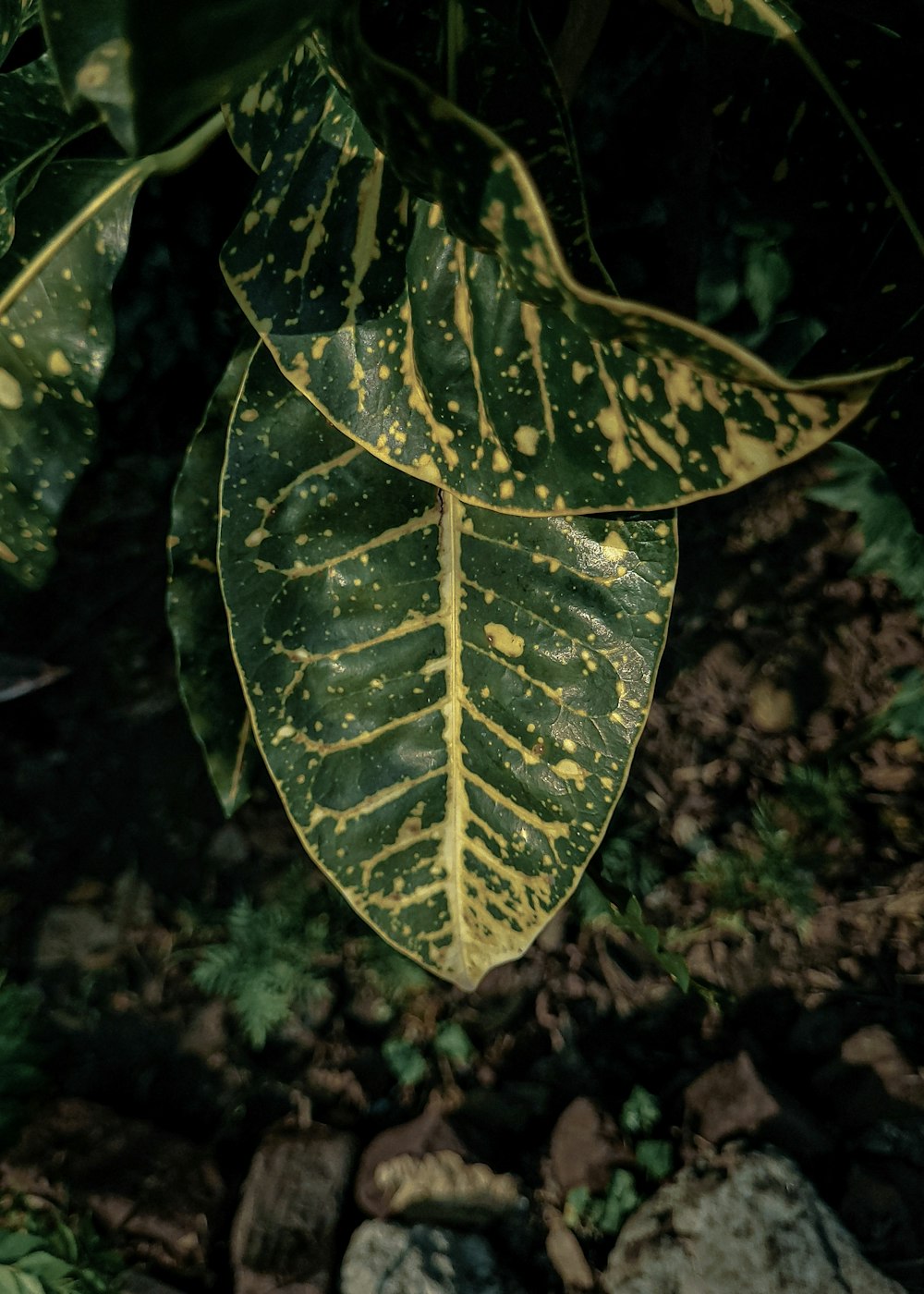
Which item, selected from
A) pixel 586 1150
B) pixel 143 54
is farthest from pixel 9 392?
pixel 586 1150

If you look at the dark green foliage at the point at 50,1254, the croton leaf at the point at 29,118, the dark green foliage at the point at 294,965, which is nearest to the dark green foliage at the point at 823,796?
the dark green foliage at the point at 294,965

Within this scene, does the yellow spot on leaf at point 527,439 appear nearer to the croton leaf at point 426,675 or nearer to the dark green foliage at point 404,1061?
the croton leaf at point 426,675

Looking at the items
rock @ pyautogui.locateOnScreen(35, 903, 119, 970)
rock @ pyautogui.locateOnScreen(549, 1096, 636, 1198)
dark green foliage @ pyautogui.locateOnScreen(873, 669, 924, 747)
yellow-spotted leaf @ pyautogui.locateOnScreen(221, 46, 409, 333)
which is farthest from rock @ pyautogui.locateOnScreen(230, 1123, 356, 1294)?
yellow-spotted leaf @ pyautogui.locateOnScreen(221, 46, 409, 333)

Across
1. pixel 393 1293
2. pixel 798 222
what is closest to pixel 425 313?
pixel 798 222

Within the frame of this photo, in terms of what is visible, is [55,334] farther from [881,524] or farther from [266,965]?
[881,524]

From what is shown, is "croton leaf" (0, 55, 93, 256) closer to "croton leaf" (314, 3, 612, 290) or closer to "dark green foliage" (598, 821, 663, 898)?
"croton leaf" (314, 3, 612, 290)

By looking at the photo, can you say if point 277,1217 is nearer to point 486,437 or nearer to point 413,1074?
point 413,1074
